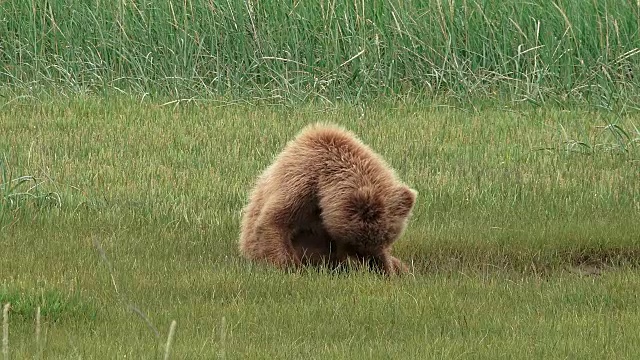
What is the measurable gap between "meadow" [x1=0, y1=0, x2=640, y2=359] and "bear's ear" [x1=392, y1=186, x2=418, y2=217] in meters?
0.35

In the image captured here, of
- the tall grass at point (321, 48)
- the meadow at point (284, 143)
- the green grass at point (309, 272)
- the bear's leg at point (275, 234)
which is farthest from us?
the tall grass at point (321, 48)

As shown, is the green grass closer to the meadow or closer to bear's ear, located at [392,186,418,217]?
the meadow

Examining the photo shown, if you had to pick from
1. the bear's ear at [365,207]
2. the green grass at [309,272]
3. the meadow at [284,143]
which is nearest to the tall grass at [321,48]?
the meadow at [284,143]

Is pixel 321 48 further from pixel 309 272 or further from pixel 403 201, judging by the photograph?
pixel 309 272

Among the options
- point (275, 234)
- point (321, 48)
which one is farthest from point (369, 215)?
point (321, 48)

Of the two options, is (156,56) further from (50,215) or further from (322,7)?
(50,215)

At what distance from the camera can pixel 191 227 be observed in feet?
24.0

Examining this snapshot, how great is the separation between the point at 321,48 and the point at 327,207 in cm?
603

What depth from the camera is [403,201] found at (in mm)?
6145

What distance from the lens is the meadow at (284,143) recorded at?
5.27 m

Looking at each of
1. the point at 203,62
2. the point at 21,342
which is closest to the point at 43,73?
the point at 203,62

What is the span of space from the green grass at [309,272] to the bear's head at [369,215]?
19 cm

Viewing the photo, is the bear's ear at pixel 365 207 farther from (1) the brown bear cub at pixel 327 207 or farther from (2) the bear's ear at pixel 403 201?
(2) the bear's ear at pixel 403 201

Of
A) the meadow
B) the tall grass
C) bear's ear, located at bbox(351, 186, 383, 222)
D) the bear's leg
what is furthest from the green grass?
the tall grass
